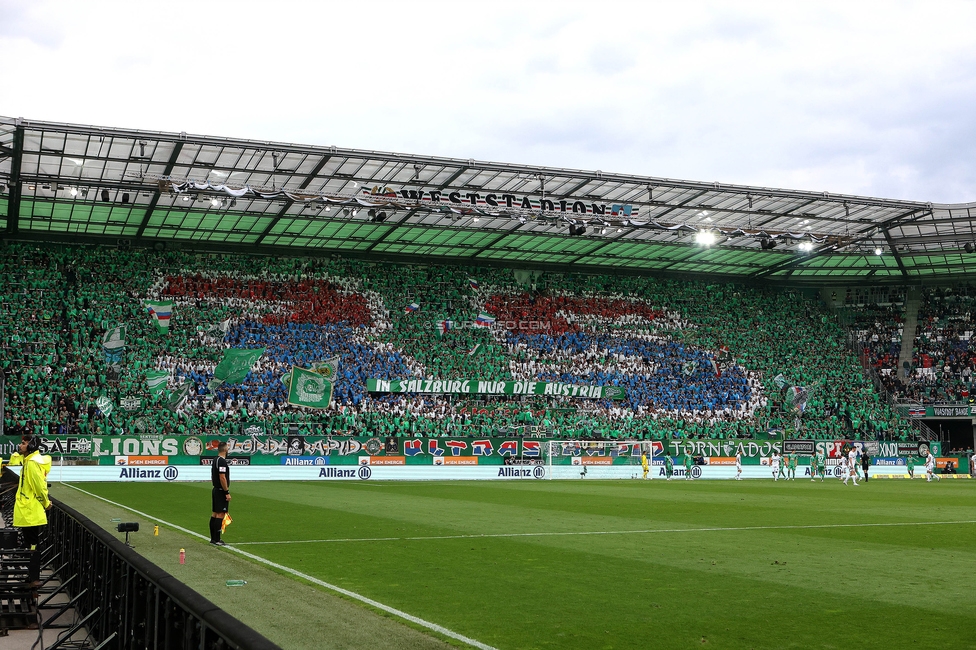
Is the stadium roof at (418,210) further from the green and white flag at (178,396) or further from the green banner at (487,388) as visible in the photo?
the green and white flag at (178,396)

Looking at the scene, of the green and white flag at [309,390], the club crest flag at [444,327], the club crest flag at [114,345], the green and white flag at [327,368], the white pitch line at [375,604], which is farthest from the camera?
the club crest flag at [444,327]

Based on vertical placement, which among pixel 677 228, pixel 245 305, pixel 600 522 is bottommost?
pixel 600 522

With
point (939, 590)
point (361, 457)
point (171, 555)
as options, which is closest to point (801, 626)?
point (939, 590)

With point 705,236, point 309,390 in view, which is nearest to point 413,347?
point 309,390

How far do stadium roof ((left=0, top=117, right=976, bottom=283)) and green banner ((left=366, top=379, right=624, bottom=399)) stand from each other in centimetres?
906

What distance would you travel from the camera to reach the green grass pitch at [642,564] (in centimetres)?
938

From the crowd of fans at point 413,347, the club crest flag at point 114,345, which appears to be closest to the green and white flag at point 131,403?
the crowd of fans at point 413,347

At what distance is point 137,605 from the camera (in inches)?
264

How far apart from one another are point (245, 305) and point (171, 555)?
4180 cm

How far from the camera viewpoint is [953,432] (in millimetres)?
64688

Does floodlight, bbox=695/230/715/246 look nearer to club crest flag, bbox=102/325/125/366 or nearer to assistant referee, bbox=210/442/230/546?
club crest flag, bbox=102/325/125/366

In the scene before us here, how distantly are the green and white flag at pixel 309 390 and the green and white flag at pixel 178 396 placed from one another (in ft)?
18.3

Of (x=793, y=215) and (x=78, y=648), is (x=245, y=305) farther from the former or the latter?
(x=78, y=648)

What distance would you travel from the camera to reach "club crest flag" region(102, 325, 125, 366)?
49438mm
